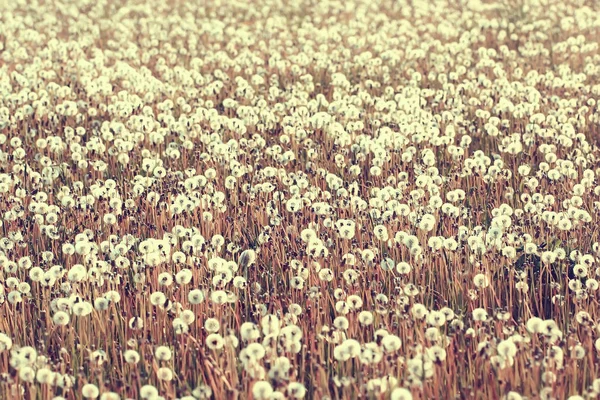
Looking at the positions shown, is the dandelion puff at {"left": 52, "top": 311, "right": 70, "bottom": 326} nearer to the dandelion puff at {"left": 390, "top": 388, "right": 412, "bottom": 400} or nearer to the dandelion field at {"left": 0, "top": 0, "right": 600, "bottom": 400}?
the dandelion field at {"left": 0, "top": 0, "right": 600, "bottom": 400}

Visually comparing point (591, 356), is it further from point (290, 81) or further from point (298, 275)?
point (290, 81)

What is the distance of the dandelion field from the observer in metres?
3.21

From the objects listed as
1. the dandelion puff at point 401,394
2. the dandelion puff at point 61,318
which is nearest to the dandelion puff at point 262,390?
the dandelion puff at point 401,394

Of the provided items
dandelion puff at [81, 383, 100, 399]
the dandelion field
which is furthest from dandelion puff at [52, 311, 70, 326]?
dandelion puff at [81, 383, 100, 399]

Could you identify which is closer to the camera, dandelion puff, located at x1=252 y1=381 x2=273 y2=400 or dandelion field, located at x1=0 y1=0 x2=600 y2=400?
dandelion puff, located at x1=252 y1=381 x2=273 y2=400

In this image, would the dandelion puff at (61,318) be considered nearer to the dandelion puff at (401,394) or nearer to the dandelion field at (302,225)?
the dandelion field at (302,225)

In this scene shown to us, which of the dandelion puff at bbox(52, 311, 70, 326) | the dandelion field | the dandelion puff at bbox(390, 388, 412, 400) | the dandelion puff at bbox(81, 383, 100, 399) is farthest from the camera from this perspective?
the dandelion puff at bbox(52, 311, 70, 326)

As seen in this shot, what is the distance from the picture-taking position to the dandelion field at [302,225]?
126 inches

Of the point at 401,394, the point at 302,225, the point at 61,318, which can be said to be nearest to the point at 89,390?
the point at 61,318

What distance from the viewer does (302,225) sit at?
4.75 m

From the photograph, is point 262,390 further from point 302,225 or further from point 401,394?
point 302,225

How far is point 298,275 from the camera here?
4016mm

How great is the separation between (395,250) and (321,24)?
327 inches

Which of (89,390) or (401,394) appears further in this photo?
(89,390)
